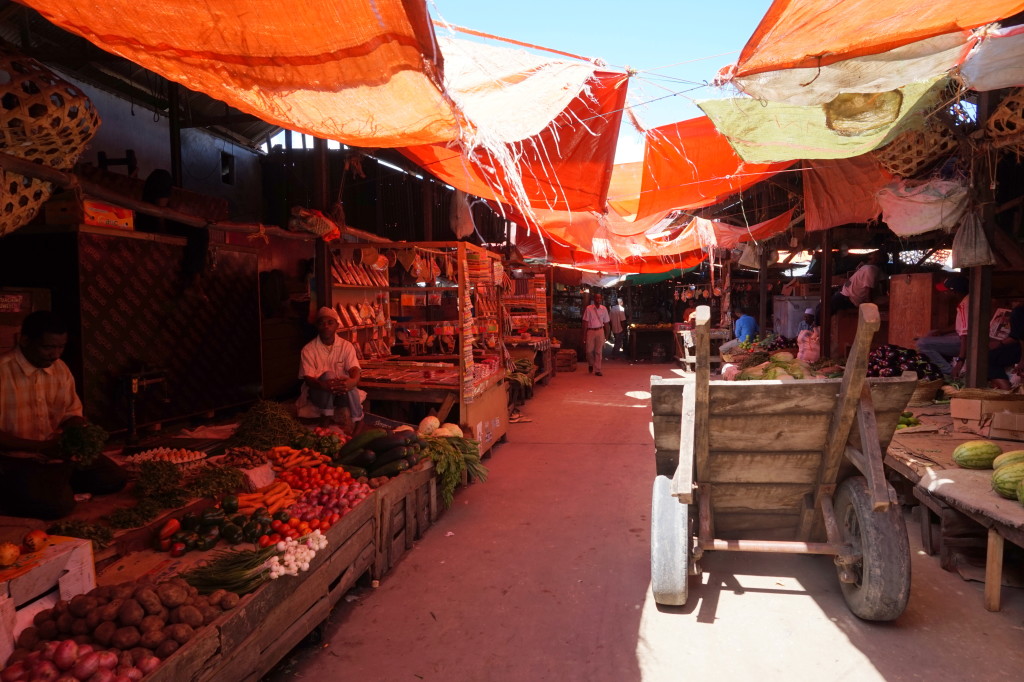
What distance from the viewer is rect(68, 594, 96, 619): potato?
261 centimetres

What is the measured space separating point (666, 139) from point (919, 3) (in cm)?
284

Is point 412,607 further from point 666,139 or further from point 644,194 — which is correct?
point 644,194

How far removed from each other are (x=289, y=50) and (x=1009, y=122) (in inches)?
207

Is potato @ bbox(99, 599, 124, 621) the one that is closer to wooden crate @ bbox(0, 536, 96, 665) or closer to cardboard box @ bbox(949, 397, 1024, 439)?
wooden crate @ bbox(0, 536, 96, 665)

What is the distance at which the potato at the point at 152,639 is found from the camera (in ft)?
8.18

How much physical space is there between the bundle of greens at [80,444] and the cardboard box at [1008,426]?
21.6 ft

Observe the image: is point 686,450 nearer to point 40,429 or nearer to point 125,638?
point 125,638

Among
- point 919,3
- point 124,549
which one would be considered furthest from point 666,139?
point 124,549

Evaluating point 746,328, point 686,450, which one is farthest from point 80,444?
point 746,328

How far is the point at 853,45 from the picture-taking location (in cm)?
312

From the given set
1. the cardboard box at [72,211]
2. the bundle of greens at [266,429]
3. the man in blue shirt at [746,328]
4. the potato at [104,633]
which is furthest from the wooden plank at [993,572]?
the man in blue shirt at [746,328]

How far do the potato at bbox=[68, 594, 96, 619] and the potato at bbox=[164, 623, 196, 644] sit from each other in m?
0.36

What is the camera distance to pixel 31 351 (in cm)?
402

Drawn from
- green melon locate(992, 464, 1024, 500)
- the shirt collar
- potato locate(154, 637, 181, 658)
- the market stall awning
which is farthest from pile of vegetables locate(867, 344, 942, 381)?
the shirt collar
